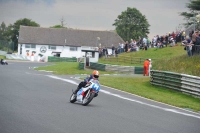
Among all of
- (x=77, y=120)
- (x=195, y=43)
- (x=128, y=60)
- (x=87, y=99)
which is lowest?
(x=77, y=120)

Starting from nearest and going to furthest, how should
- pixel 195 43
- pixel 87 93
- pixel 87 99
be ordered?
pixel 87 99 → pixel 87 93 → pixel 195 43

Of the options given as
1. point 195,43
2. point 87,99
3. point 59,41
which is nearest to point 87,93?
point 87,99

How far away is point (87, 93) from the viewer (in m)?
17.3

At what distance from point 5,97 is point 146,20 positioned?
106273mm

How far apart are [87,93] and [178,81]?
36.1ft

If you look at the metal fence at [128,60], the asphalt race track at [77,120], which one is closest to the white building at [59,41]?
the metal fence at [128,60]

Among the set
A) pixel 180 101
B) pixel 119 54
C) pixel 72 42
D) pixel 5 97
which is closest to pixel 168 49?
pixel 119 54

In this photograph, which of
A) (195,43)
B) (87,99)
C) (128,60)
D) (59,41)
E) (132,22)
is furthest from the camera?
(132,22)

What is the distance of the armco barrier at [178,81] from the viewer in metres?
24.9

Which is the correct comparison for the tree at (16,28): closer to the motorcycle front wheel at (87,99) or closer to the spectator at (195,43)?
the spectator at (195,43)

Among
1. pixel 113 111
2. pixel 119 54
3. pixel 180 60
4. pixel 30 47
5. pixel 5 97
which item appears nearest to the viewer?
pixel 113 111

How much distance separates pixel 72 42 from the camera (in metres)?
113

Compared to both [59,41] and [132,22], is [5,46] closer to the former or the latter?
[59,41]

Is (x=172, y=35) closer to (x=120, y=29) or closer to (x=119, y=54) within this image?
(x=119, y=54)
